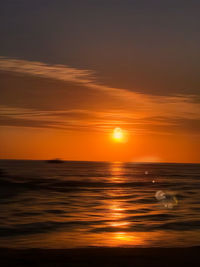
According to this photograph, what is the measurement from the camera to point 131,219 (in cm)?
2325

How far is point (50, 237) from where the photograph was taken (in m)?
17.0

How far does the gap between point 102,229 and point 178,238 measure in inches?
160
